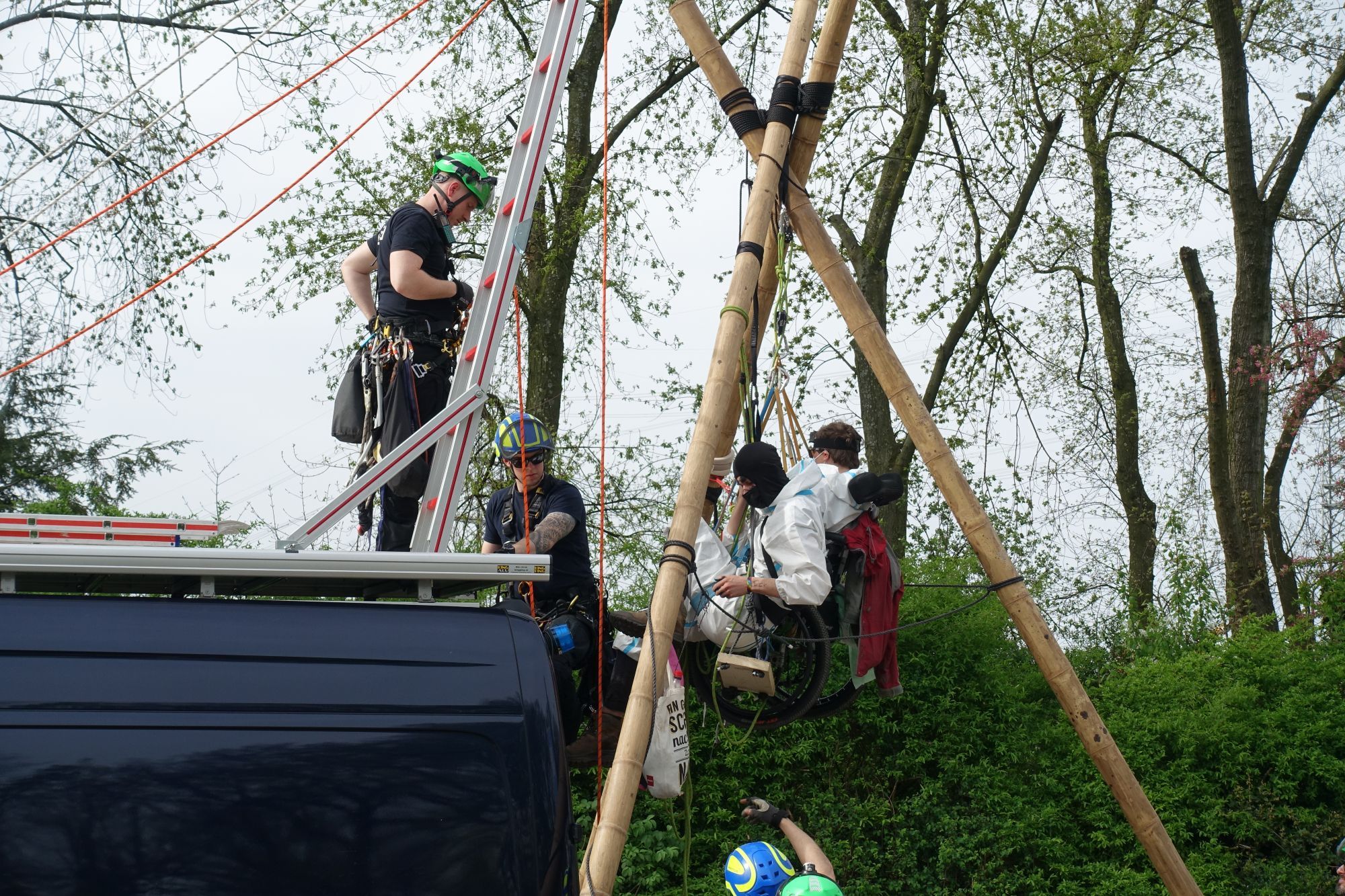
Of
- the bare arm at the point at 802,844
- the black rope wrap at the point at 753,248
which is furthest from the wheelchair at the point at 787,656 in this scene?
the black rope wrap at the point at 753,248

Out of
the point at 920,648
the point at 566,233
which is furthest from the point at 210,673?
the point at 566,233

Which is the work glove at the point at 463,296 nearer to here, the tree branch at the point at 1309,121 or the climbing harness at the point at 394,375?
the climbing harness at the point at 394,375

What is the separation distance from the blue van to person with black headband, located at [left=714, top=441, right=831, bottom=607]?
2.74m

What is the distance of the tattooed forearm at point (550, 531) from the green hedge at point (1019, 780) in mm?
3482

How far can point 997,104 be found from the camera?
15.0 metres

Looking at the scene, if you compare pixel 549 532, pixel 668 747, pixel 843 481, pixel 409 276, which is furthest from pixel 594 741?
pixel 409 276

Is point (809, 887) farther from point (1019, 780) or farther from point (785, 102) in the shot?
point (1019, 780)

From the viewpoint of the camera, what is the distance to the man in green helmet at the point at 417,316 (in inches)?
209

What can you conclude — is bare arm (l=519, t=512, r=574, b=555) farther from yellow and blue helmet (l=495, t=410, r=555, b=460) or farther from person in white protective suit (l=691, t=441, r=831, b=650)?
person in white protective suit (l=691, t=441, r=831, b=650)

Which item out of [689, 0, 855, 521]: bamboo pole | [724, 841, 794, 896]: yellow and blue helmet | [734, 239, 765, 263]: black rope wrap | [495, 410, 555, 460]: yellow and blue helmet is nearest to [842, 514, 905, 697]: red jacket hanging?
[689, 0, 855, 521]: bamboo pole

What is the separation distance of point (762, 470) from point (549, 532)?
1069 mm

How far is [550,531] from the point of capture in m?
5.57

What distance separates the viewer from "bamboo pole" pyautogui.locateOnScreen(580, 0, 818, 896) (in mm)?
4914

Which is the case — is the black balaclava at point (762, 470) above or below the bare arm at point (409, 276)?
below
